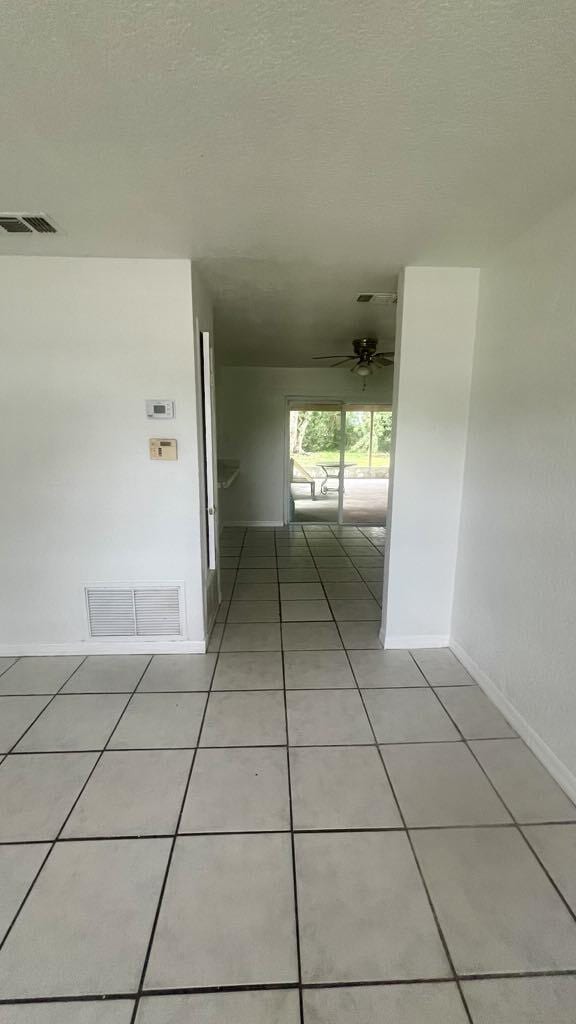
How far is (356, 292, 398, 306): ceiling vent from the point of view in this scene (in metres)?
2.79

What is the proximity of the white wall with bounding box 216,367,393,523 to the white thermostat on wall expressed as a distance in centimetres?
351

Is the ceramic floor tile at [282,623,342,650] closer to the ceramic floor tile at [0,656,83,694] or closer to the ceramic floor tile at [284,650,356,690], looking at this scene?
the ceramic floor tile at [284,650,356,690]

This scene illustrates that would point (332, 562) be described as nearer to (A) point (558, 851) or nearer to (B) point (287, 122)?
(A) point (558, 851)

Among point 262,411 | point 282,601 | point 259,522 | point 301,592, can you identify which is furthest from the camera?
point 259,522

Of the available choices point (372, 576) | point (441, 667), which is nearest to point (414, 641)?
point (441, 667)

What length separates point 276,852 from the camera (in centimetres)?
144

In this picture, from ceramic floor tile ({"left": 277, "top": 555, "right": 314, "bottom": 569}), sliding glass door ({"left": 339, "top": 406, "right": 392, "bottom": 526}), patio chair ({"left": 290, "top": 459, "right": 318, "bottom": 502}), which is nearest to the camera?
ceramic floor tile ({"left": 277, "top": 555, "right": 314, "bottom": 569})

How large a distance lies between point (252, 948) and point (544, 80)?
243 centimetres

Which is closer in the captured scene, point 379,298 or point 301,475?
point 379,298

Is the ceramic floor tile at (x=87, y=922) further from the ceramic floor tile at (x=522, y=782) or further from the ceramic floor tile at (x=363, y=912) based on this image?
the ceramic floor tile at (x=522, y=782)

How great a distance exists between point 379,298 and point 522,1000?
3237 millimetres

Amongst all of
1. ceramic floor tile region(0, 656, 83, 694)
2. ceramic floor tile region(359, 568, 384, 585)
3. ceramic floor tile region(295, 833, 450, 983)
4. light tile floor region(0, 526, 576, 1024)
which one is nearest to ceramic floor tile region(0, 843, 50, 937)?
light tile floor region(0, 526, 576, 1024)

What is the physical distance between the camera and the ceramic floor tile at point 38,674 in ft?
7.71

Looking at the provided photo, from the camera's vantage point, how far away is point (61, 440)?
8.02ft
